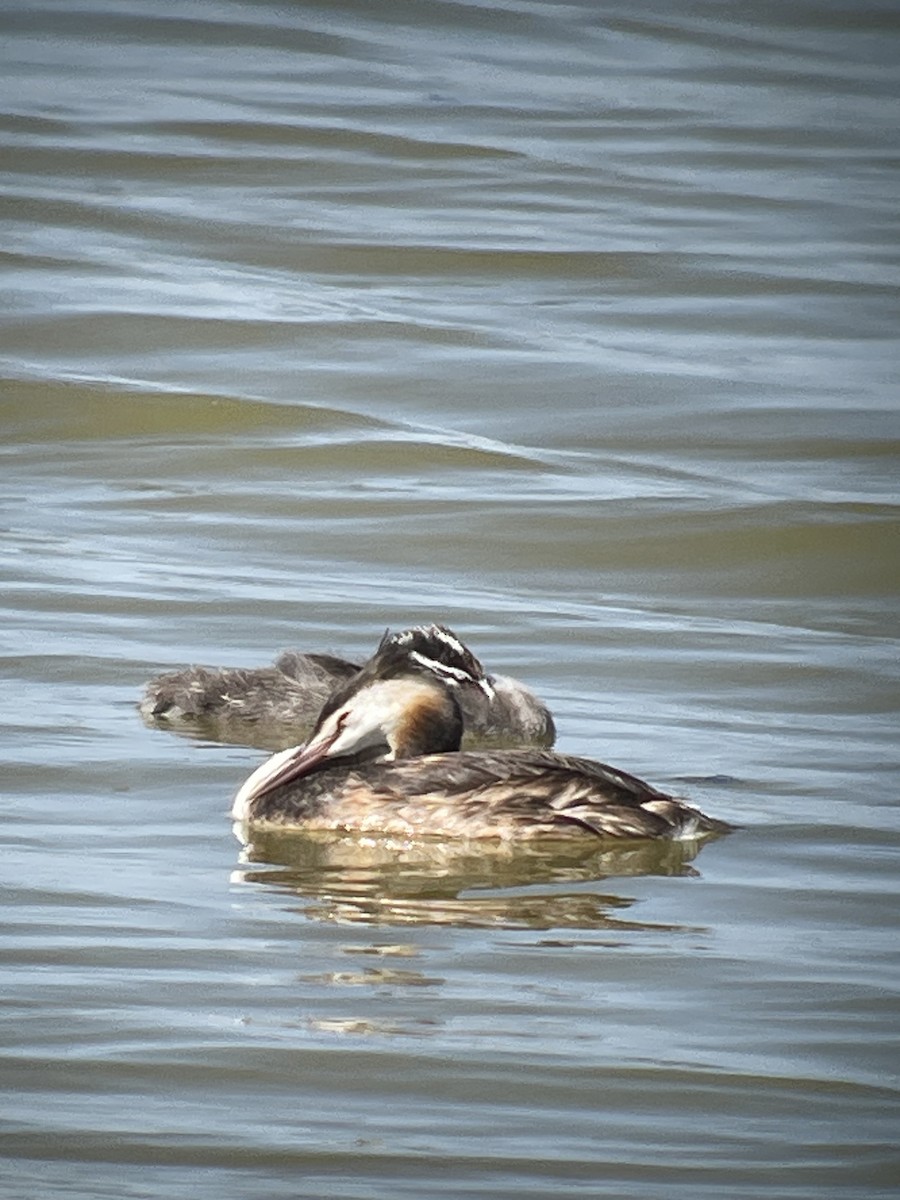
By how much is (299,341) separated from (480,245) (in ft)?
10.5

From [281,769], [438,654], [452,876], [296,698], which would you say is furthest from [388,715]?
[296,698]

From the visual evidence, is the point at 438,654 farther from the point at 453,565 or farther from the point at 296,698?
the point at 453,565

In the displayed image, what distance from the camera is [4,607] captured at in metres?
10.5

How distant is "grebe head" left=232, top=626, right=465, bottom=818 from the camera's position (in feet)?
26.7

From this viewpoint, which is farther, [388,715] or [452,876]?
[388,715]

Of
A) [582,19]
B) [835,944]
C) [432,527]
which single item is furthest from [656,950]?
[582,19]

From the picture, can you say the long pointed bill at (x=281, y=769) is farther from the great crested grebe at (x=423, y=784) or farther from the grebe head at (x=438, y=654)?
the grebe head at (x=438, y=654)

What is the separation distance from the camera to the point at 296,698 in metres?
9.20

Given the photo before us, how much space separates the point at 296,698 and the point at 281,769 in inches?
47.2

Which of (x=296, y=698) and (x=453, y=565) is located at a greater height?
(x=453, y=565)

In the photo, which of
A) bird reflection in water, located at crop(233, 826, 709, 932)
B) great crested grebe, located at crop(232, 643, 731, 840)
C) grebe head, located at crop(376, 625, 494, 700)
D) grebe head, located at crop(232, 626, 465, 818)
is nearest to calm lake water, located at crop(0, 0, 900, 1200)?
bird reflection in water, located at crop(233, 826, 709, 932)

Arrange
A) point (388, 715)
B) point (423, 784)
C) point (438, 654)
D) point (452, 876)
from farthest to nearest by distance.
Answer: point (438, 654) → point (388, 715) → point (423, 784) → point (452, 876)

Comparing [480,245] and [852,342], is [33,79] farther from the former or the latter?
[852,342]

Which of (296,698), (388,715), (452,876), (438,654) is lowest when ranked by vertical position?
(452,876)
